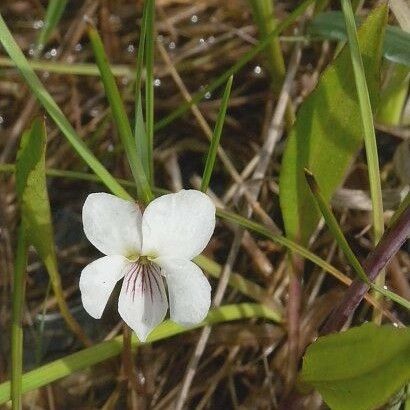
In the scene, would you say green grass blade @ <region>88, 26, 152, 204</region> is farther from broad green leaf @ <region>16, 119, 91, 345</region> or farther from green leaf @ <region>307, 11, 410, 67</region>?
green leaf @ <region>307, 11, 410, 67</region>

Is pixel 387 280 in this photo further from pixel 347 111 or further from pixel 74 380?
pixel 74 380

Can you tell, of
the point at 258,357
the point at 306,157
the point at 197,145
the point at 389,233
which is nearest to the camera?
the point at 389,233

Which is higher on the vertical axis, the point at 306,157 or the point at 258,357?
the point at 306,157

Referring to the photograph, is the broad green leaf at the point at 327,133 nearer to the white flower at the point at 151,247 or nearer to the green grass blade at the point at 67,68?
the white flower at the point at 151,247

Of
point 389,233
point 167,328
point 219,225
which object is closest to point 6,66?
point 219,225

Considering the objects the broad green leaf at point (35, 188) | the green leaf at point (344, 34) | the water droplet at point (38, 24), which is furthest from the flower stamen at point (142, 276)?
the water droplet at point (38, 24)

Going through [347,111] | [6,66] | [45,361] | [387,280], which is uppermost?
[347,111]
